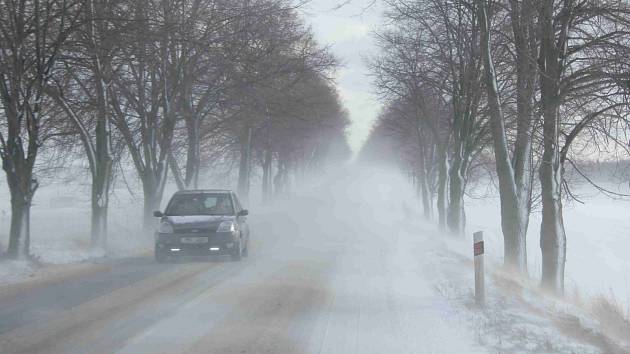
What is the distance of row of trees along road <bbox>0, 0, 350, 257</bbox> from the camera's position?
13812mm

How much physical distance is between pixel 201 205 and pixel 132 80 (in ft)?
27.6

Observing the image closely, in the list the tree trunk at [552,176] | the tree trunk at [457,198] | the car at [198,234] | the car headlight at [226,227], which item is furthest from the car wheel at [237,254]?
the tree trunk at [457,198]

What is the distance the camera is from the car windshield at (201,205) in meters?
15.4

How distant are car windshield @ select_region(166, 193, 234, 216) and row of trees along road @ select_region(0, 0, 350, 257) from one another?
310cm

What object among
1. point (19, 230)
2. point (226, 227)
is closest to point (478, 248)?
point (226, 227)

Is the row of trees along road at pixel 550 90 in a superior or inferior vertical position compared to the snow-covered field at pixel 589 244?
superior

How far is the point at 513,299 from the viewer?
960 cm

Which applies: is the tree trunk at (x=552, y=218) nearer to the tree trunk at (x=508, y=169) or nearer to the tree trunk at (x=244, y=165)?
the tree trunk at (x=508, y=169)

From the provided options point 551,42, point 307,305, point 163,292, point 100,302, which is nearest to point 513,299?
point 307,305

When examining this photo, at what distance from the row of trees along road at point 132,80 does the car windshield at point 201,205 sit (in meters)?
3.10

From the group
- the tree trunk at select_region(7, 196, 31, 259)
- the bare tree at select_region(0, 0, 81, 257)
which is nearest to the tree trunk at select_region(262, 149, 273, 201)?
the bare tree at select_region(0, 0, 81, 257)

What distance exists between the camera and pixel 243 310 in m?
8.58

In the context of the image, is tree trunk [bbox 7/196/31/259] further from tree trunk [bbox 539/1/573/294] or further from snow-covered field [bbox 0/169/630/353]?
tree trunk [bbox 539/1/573/294]

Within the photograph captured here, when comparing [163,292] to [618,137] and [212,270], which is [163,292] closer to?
[212,270]
